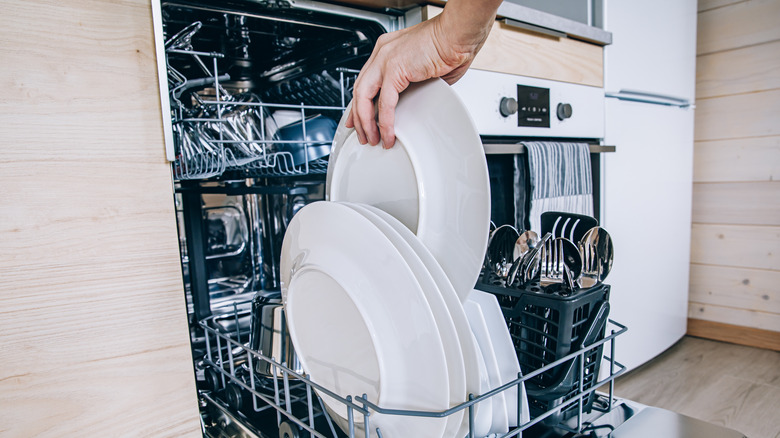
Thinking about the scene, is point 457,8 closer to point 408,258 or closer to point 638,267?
point 408,258

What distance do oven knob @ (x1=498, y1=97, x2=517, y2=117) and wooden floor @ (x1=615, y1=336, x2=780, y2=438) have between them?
86cm

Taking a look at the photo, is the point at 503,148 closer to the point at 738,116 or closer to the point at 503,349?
the point at 503,349

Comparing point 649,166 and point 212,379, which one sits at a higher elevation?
point 649,166

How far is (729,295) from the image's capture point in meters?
1.90

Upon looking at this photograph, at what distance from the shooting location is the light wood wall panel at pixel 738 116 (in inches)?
69.5

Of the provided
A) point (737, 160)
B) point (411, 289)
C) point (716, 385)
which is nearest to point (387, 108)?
point (411, 289)

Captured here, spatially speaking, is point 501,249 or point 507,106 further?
point 507,106

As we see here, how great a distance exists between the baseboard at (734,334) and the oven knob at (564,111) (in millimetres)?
1422

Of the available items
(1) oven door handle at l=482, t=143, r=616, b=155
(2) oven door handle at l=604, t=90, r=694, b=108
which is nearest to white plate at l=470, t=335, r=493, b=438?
(1) oven door handle at l=482, t=143, r=616, b=155

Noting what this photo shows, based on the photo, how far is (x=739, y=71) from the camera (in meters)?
1.83

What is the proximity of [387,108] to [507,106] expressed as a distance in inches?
21.0

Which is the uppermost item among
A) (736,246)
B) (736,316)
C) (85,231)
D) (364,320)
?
(85,231)

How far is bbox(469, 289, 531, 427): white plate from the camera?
495 mm

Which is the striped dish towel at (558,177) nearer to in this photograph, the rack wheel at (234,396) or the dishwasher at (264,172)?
the dishwasher at (264,172)
